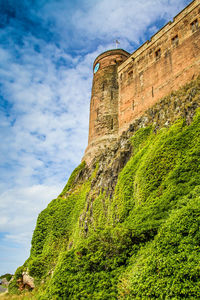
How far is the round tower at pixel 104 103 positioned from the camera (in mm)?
18984

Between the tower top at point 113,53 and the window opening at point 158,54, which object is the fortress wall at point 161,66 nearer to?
the window opening at point 158,54

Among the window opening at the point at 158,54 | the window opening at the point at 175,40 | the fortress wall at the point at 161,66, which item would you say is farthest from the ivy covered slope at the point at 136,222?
the window opening at the point at 158,54

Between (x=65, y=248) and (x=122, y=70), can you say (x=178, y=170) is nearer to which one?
(x=65, y=248)

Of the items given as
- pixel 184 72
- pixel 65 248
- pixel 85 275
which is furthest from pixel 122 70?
pixel 85 275

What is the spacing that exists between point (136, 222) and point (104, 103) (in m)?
14.0

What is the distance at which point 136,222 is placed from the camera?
26.8 ft

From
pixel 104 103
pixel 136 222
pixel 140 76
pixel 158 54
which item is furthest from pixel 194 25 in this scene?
pixel 136 222

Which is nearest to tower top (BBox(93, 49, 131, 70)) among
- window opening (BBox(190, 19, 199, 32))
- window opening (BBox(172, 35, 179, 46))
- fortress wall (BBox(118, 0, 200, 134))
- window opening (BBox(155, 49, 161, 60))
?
fortress wall (BBox(118, 0, 200, 134))

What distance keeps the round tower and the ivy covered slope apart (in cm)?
253

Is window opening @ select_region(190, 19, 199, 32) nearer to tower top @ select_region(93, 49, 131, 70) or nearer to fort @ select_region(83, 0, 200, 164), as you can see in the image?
fort @ select_region(83, 0, 200, 164)

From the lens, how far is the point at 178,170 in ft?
29.0

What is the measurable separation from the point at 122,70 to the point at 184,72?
7756 mm

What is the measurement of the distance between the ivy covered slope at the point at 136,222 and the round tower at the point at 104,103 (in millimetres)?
2527

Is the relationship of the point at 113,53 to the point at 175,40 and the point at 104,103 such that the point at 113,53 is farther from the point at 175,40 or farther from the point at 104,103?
the point at 175,40
